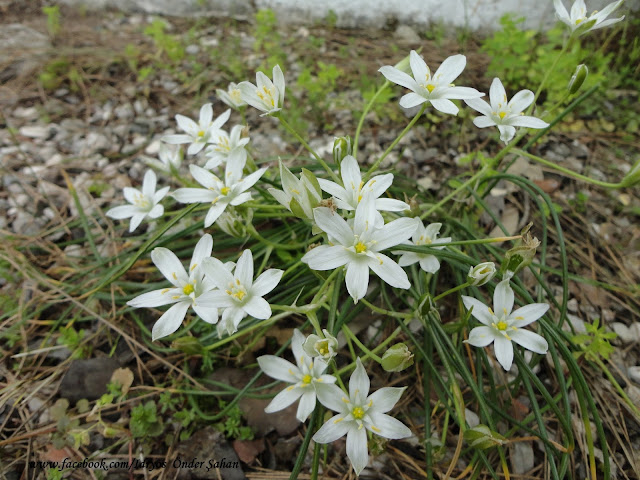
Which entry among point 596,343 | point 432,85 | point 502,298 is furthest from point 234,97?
point 596,343

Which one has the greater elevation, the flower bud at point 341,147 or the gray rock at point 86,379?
the flower bud at point 341,147

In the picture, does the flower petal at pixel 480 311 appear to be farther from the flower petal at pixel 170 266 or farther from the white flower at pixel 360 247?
the flower petal at pixel 170 266

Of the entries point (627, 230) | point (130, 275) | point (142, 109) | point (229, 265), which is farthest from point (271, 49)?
point (627, 230)

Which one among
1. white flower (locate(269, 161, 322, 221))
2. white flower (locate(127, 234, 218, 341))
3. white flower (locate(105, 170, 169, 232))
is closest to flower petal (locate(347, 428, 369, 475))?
white flower (locate(127, 234, 218, 341))

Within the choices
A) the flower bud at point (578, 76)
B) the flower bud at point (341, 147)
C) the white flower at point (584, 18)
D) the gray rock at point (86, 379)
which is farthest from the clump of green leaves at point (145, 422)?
the white flower at point (584, 18)

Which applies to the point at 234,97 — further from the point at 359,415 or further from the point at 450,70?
the point at 359,415

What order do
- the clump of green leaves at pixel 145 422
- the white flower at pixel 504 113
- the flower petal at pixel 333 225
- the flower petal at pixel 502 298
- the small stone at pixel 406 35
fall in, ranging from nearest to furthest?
the flower petal at pixel 333 225 → the flower petal at pixel 502 298 → the white flower at pixel 504 113 → the clump of green leaves at pixel 145 422 → the small stone at pixel 406 35

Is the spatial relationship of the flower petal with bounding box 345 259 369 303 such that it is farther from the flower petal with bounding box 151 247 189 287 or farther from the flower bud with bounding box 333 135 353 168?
the flower petal with bounding box 151 247 189 287
